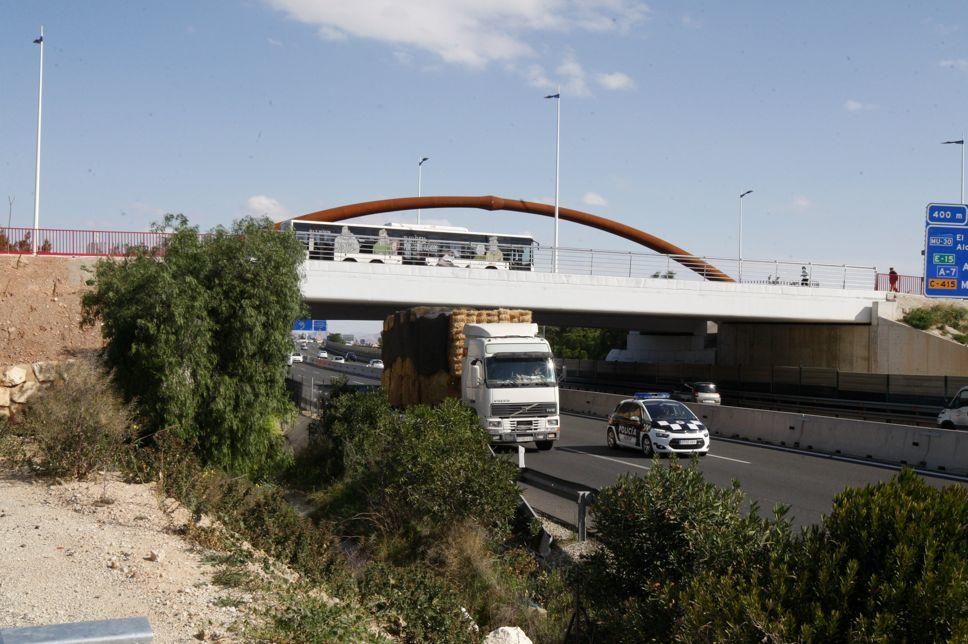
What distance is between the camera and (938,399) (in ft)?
111

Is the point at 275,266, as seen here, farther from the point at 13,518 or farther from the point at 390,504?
the point at 13,518

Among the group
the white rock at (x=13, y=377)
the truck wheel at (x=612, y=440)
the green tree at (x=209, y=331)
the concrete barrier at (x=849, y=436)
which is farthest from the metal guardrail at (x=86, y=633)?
the truck wheel at (x=612, y=440)

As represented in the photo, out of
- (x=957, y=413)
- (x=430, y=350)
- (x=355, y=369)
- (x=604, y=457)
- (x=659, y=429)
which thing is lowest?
(x=355, y=369)

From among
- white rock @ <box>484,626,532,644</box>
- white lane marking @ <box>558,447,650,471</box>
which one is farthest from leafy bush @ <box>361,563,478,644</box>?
white lane marking @ <box>558,447,650,471</box>

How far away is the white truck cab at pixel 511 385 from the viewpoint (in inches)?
953

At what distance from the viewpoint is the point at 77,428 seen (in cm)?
1366

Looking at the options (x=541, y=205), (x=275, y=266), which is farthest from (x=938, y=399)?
(x=541, y=205)

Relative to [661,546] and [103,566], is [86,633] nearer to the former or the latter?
[661,546]

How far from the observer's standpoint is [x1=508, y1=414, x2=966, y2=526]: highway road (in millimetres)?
16547

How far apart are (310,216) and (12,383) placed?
4934 cm

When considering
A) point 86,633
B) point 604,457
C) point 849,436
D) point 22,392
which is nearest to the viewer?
point 86,633

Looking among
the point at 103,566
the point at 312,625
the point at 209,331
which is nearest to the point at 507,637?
the point at 312,625

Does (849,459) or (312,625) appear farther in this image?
(849,459)

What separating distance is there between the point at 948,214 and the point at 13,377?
2302 centimetres
